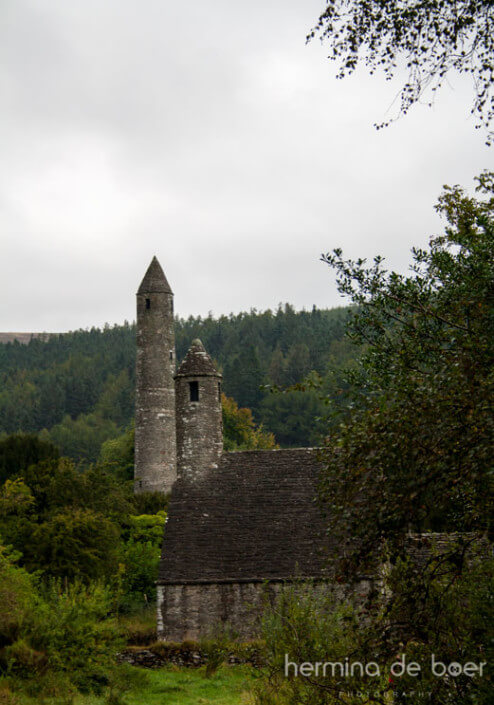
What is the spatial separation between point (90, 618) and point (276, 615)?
564 cm

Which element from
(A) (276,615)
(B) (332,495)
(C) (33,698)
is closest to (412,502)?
(B) (332,495)

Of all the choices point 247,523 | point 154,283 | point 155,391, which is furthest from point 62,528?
point 154,283

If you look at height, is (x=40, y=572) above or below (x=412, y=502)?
below

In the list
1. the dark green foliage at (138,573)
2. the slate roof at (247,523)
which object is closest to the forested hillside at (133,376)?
the dark green foliage at (138,573)

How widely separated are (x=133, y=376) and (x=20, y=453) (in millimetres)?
95099

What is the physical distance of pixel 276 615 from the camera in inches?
460

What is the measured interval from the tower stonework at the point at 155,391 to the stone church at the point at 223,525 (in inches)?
855

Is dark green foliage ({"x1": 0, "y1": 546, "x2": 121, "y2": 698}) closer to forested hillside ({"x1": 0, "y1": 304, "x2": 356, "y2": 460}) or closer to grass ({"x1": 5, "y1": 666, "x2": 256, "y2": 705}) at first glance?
grass ({"x1": 5, "y1": 666, "x2": 256, "y2": 705})

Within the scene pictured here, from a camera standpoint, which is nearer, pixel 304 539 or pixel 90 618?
pixel 90 618

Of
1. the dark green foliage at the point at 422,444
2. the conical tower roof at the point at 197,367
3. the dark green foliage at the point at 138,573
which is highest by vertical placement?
the conical tower roof at the point at 197,367

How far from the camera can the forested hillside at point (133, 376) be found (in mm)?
106688

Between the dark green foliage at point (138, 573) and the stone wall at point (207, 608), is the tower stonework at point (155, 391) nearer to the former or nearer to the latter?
the dark green foliage at point (138, 573)

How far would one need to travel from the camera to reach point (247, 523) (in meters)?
23.5

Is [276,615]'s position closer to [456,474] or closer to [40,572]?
[456,474]
